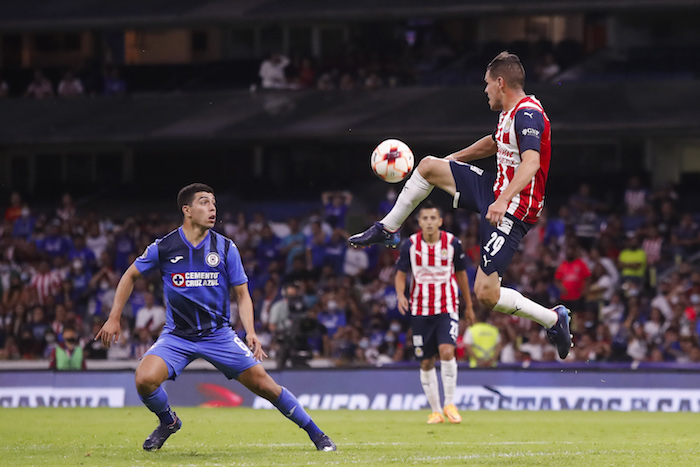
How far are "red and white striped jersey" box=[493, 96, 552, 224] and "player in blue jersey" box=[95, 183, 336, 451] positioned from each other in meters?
2.28

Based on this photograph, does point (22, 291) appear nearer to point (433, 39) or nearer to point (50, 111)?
point (50, 111)

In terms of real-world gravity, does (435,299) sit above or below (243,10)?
below

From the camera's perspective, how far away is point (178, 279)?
9039 millimetres

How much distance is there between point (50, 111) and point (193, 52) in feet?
Result: 14.5

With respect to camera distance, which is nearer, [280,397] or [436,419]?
[280,397]

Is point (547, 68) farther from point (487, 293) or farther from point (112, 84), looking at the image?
point (487, 293)

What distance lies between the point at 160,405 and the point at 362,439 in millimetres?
2217

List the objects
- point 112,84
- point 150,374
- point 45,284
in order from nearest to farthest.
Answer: point 150,374 < point 45,284 < point 112,84

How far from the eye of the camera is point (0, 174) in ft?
91.5

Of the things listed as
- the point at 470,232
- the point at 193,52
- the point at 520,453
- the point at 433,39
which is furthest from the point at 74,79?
the point at 520,453

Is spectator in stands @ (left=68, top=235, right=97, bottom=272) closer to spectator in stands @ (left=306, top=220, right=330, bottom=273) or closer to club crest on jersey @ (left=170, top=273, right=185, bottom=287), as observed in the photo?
spectator in stands @ (left=306, top=220, right=330, bottom=273)

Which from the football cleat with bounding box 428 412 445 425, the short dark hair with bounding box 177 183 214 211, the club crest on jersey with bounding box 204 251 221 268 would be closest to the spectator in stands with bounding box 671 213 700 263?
the football cleat with bounding box 428 412 445 425

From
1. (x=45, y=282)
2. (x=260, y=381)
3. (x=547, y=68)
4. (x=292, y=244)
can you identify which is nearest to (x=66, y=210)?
(x=45, y=282)

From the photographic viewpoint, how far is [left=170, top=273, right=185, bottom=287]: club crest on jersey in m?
9.03
